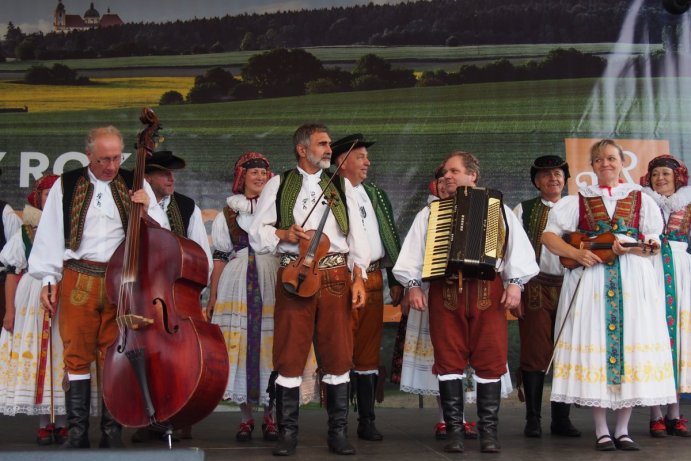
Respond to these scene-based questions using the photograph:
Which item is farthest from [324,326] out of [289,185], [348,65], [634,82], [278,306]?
[634,82]

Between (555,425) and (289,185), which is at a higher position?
(289,185)

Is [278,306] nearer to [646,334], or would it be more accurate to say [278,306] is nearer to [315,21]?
[646,334]

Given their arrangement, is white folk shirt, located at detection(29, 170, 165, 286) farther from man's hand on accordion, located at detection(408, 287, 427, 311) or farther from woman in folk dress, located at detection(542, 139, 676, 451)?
woman in folk dress, located at detection(542, 139, 676, 451)

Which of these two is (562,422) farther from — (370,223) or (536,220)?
(370,223)

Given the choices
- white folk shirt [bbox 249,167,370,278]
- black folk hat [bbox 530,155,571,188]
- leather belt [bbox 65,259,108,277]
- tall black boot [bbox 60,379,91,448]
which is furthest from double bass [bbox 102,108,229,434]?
black folk hat [bbox 530,155,571,188]

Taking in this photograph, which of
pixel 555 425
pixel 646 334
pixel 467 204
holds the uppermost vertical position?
pixel 467 204

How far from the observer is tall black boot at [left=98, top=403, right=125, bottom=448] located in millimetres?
5289

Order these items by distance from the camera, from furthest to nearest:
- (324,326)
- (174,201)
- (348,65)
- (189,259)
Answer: (348,65), (174,201), (324,326), (189,259)

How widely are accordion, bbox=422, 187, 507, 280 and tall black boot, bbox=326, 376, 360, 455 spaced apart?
0.69 m

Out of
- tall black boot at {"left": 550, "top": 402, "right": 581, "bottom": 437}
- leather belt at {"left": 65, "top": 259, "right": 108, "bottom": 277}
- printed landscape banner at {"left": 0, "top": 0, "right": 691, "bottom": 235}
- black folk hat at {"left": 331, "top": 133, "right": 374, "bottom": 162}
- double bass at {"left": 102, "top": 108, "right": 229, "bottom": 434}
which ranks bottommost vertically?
tall black boot at {"left": 550, "top": 402, "right": 581, "bottom": 437}

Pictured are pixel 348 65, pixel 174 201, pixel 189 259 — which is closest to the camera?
pixel 189 259

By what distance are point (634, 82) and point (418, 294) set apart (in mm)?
3023

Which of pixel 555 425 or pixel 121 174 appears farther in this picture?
pixel 555 425

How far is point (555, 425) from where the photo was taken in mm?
6234
